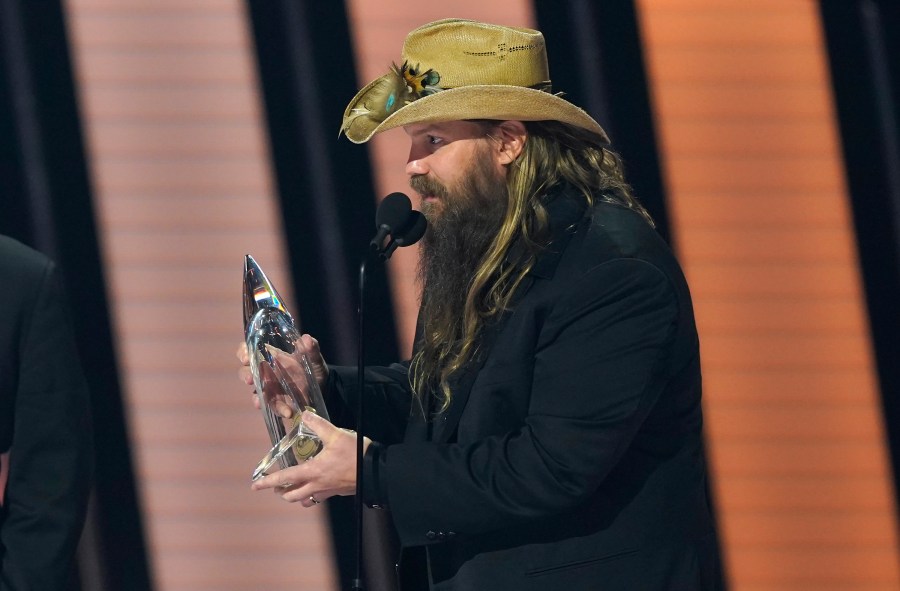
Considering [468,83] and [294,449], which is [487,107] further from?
[294,449]

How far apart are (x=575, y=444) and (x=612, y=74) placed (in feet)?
7.57

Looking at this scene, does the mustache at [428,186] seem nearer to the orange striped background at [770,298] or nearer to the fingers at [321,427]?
the fingers at [321,427]

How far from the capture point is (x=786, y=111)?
430 cm

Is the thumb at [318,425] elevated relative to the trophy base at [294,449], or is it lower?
elevated

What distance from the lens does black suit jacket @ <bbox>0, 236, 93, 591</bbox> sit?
2.17m

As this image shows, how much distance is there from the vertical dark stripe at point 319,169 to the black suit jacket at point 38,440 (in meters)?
1.89

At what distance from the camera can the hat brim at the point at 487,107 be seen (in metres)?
2.41

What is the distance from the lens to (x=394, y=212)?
2.30 metres

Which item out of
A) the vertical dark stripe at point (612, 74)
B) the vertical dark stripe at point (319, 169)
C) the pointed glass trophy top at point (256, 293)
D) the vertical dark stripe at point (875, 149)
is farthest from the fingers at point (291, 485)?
the vertical dark stripe at point (875, 149)

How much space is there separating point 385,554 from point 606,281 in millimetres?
2158

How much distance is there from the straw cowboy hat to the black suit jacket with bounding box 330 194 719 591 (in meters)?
0.19

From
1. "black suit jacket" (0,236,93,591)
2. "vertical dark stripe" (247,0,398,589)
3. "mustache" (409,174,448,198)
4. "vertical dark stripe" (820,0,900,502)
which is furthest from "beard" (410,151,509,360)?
"vertical dark stripe" (820,0,900,502)

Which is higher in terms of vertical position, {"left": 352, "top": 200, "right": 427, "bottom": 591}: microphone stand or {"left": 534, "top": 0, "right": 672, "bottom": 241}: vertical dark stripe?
{"left": 534, "top": 0, "right": 672, "bottom": 241}: vertical dark stripe

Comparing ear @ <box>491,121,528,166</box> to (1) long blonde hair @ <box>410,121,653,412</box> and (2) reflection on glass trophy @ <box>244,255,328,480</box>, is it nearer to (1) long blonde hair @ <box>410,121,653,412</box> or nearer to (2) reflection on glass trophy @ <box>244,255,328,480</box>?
(1) long blonde hair @ <box>410,121,653,412</box>
